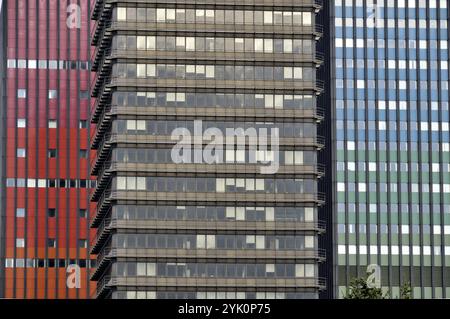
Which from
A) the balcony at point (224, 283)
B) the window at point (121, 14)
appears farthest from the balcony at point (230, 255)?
the window at point (121, 14)

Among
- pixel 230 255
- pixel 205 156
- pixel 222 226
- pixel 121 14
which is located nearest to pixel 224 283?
pixel 230 255

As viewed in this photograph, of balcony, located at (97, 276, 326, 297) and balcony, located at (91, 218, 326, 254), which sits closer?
balcony, located at (97, 276, 326, 297)

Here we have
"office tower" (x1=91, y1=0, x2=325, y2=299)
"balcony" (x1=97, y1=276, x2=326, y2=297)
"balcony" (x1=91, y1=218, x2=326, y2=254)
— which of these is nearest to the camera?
"balcony" (x1=97, y1=276, x2=326, y2=297)

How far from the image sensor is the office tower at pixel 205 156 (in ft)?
560

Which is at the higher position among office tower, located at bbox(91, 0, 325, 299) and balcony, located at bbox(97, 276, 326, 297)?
office tower, located at bbox(91, 0, 325, 299)

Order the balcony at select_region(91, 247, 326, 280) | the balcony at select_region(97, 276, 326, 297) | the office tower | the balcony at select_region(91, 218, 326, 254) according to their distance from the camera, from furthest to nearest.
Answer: the balcony at select_region(91, 218, 326, 254)
the balcony at select_region(91, 247, 326, 280)
the office tower
the balcony at select_region(97, 276, 326, 297)

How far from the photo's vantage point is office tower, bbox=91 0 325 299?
17062 cm

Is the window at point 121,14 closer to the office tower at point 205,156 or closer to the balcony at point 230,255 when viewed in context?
the office tower at point 205,156

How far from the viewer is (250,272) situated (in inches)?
6772

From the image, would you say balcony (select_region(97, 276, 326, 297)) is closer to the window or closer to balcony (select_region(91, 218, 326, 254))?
balcony (select_region(91, 218, 326, 254))

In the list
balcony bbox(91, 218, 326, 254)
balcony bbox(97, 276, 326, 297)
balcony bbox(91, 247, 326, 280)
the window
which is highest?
the window

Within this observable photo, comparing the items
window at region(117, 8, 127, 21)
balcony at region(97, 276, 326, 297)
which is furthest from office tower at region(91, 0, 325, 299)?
window at region(117, 8, 127, 21)

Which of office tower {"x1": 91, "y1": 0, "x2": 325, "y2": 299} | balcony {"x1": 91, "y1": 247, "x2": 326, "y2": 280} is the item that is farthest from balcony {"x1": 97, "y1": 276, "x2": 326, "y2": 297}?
balcony {"x1": 91, "y1": 247, "x2": 326, "y2": 280}

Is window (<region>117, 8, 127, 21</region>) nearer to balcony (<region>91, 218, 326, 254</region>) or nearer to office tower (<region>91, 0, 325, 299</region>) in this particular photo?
office tower (<region>91, 0, 325, 299</region>)
